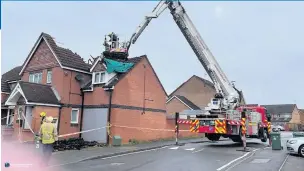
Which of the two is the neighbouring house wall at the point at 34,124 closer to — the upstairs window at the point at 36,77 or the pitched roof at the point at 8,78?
the upstairs window at the point at 36,77

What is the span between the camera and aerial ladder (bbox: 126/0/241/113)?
62.8 ft

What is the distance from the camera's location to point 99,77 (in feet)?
71.5

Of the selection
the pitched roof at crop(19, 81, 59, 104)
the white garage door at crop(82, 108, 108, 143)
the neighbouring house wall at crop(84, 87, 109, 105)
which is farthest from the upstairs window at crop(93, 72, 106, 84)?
the pitched roof at crop(19, 81, 59, 104)

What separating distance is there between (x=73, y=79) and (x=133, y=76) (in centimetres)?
454

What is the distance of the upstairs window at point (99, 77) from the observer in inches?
847

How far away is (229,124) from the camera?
1842 cm

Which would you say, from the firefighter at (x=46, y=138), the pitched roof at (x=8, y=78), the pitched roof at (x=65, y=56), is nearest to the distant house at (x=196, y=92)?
the pitched roof at (x=65, y=56)

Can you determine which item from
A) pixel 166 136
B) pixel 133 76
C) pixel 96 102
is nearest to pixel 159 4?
pixel 133 76

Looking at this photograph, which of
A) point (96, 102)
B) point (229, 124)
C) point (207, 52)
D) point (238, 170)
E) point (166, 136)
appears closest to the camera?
point (238, 170)

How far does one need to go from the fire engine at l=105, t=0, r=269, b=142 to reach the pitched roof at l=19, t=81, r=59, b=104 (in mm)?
6323

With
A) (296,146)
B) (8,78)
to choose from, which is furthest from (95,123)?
(296,146)

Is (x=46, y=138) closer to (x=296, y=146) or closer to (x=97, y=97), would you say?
(x=97, y=97)

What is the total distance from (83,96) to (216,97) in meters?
9.98

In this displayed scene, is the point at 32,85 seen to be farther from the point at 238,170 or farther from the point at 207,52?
the point at 238,170
